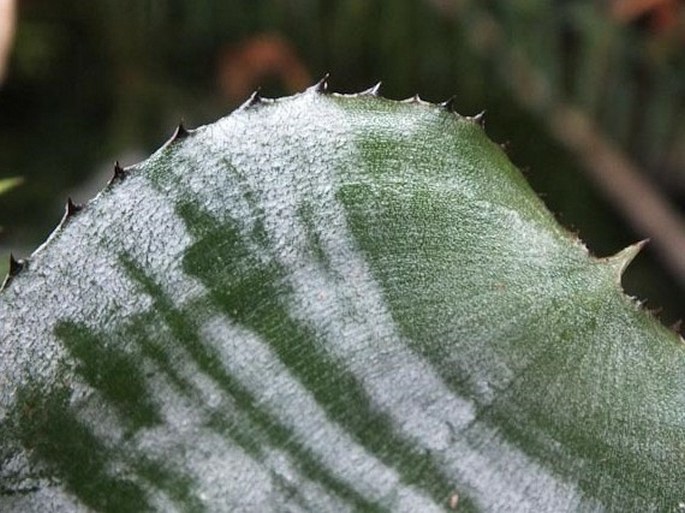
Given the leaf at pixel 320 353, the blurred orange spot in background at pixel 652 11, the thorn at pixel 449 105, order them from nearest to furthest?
the leaf at pixel 320 353 < the thorn at pixel 449 105 < the blurred orange spot in background at pixel 652 11

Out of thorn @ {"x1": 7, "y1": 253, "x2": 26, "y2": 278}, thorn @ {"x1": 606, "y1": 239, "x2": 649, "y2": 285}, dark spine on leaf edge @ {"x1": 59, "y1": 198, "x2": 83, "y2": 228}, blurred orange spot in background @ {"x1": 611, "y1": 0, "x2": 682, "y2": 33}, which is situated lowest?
thorn @ {"x1": 606, "y1": 239, "x2": 649, "y2": 285}

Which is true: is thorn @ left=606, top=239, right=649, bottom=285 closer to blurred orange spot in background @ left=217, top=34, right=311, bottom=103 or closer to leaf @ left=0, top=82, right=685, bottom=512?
leaf @ left=0, top=82, right=685, bottom=512

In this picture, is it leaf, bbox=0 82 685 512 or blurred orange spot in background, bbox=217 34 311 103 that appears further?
blurred orange spot in background, bbox=217 34 311 103

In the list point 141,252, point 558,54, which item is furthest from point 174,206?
point 558,54

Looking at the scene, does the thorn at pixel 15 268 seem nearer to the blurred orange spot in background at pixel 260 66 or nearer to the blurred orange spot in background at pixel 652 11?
the blurred orange spot in background at pixel 260 66

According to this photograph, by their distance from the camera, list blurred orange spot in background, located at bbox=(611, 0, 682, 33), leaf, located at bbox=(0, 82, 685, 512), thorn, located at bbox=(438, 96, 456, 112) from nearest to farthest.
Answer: leaf, located at bbox=(0, 82, 685, 512)
thorn, located at bbox=(438, 96, 456, 112)
blurred orange spot in background, located at bbox=(611, 0, 682, 33)

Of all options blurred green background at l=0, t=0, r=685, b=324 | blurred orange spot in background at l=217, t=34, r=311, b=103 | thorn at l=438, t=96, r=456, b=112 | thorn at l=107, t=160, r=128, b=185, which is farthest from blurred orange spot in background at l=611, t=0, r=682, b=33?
thorn at l=107, t=160, r=128, b=185

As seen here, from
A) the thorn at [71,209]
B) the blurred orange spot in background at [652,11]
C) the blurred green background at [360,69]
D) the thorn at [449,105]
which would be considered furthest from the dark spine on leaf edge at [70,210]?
the blurred orange spot in background at [652,11]
